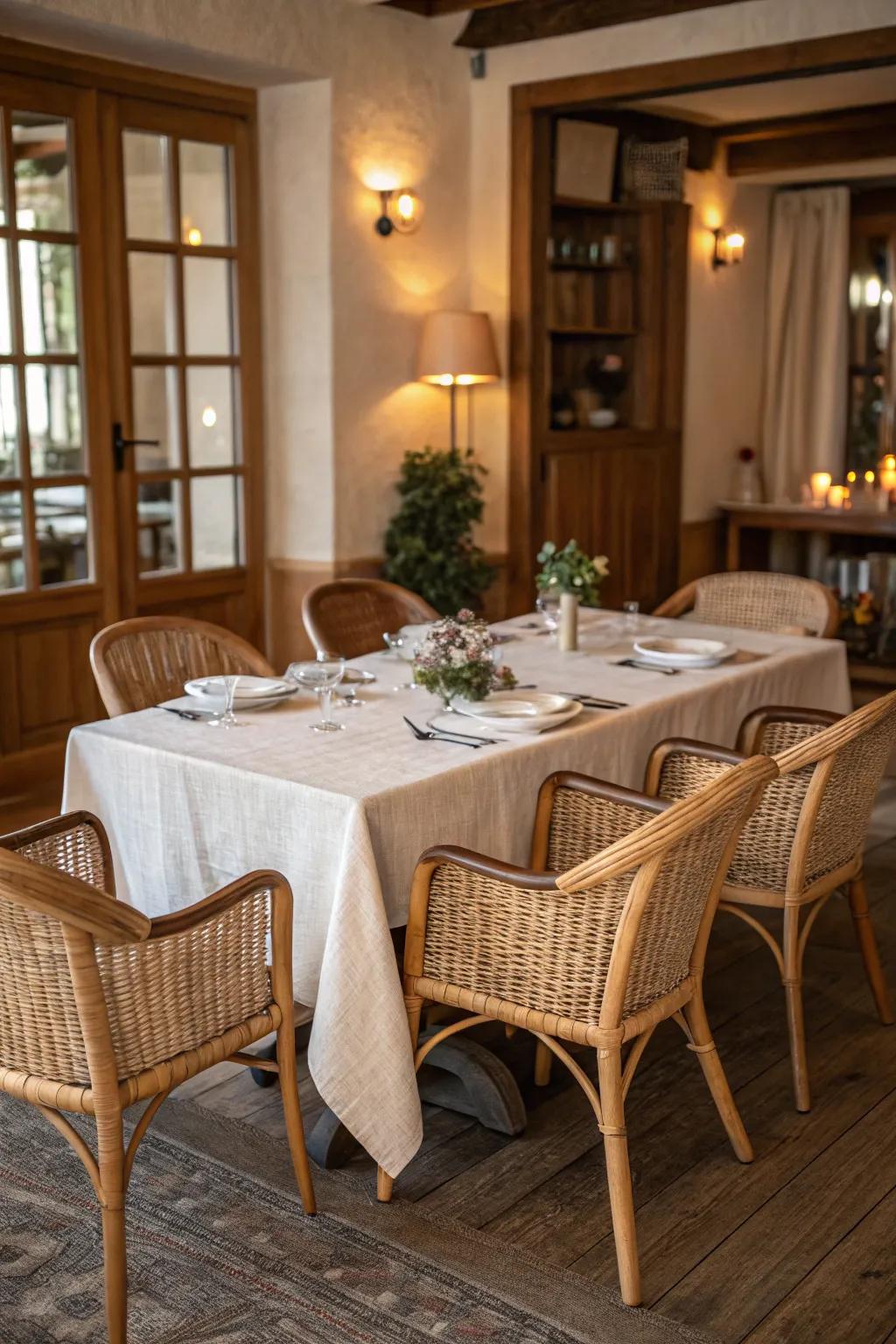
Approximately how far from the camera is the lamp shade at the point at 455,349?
5676 millimetres

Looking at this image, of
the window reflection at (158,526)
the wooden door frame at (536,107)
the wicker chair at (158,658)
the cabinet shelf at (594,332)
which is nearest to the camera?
the wicker chair at (158,658)

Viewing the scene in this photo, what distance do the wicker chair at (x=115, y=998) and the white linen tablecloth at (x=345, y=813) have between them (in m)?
0.18

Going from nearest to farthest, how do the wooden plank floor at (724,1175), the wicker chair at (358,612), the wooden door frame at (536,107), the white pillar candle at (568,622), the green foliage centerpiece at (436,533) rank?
the wooden plank floor at (724,1175) < the white pillar candle at (568,622) < the wicker chair at (358,612) < the wooden door frame at (536,107) < the green foliage centerpiece at (436,533)

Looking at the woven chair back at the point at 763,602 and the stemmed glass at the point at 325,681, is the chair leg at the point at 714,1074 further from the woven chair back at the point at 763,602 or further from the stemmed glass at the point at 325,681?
the woven chair back at the point at 763,602

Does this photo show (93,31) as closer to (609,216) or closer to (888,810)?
(609,216)

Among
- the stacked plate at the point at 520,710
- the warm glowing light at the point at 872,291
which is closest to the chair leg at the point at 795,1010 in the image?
the stacked plate at the point at 520,710

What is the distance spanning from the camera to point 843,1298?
225 centimetres

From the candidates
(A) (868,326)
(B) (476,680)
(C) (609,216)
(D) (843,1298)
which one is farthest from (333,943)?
(A) (868,326)

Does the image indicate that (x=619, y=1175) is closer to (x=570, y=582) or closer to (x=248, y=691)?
(x=248, y=691)

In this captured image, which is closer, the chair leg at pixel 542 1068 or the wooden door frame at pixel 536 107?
the chair leg at pixel 542 1068

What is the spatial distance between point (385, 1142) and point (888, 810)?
2.98 metres

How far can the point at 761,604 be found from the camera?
460cm

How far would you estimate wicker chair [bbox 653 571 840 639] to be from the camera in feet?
14.6

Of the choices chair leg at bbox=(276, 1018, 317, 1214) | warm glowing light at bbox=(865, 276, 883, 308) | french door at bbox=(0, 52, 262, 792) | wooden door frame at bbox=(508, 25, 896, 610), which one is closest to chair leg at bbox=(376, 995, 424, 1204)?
chair leg at bbox=(276, 1018, 317, 1214)
